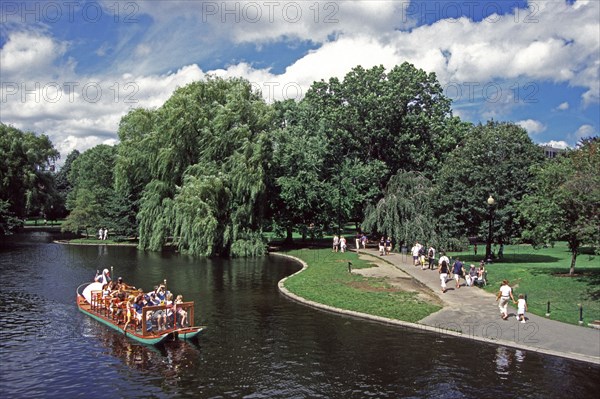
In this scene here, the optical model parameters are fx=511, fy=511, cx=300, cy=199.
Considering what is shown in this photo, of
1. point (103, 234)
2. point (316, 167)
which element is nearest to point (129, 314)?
point (316, 167)

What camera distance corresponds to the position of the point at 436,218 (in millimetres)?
45812

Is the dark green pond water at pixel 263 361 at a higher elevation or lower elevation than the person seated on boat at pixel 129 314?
lower

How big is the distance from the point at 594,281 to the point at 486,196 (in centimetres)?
970

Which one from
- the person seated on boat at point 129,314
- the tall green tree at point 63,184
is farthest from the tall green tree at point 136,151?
the tall green tree at point 63,184

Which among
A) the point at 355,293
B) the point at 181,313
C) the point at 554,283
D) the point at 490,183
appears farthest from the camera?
the point at 490,183

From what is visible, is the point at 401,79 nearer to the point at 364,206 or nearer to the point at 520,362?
the point at 364,206

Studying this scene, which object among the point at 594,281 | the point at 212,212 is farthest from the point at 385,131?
the point at 594,281

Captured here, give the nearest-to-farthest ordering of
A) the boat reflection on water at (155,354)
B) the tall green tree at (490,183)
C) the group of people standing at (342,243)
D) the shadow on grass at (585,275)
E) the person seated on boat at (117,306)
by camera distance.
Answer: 1. the boat reflection on water at (155,354)
2. the person seated on boat at (117,306)
3. the shadow on grass at (585,275)
4. the tall green tree at (490,183)
5. the group of people standing at (342,243)

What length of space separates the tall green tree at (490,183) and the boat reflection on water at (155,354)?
79.8ft

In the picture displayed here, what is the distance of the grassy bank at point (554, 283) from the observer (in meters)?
24.5

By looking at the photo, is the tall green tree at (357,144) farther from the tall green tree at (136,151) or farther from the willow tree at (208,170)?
the tall green tree at (136,151)

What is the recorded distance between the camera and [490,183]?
3706cm

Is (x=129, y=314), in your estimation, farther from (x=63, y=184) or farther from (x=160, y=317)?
(x=63, y=184)

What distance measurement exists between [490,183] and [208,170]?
85.8ft
